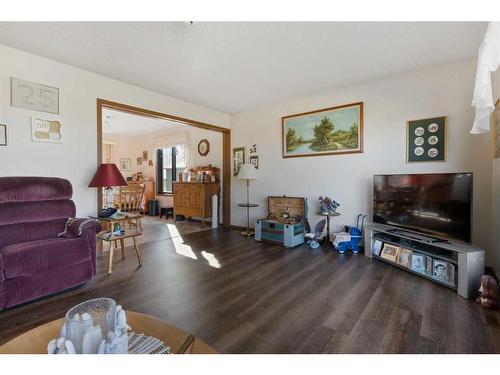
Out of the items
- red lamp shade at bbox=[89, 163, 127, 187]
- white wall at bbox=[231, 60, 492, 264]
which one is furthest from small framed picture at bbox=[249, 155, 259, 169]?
red lamp shade at bbox=[89, 163, 127, 187]

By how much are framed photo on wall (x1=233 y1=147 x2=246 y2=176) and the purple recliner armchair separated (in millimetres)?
2865

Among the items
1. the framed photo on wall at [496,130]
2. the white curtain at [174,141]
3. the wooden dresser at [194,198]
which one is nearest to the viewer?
the framed photo on wall at [496,130]

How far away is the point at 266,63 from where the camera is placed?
2.75 m

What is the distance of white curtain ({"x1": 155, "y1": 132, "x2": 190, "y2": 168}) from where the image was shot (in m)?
6.01

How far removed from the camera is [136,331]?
98 centimetres

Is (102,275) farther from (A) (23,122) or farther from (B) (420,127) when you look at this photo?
(B) (420,127)

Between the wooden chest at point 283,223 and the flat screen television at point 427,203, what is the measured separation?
109 cm

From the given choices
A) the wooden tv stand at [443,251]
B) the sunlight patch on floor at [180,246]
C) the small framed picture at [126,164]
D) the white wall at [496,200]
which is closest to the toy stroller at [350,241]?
the wooden tv stand at [443,251]

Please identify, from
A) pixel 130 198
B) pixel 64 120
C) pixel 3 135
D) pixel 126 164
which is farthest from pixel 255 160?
pixel 126 164

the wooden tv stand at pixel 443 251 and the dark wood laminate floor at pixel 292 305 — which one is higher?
the wooden tv stand at pixel 443 251

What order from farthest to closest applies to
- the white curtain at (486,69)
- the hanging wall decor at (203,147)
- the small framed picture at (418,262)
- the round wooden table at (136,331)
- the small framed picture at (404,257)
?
the hanging wall decor at (203,147) → the small framed picture at (404,257) → the small framed picture at (418,262) → the white curtain at (486,69) → the round wooden table at (136,331)

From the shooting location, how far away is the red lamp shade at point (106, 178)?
9.17 feet

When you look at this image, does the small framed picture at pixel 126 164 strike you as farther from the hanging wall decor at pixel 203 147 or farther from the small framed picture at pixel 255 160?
the small framed picture at pixel 255 160

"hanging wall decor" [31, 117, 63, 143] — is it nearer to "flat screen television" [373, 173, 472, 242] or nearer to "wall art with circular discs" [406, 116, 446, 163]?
"flat screen television" [373, 173, 472, 242]
